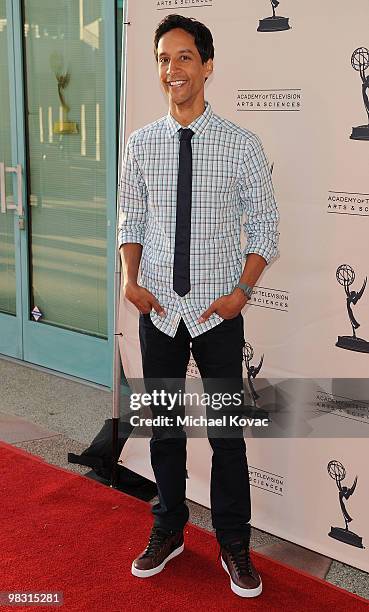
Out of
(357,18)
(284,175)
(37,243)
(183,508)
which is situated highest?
(357,18)

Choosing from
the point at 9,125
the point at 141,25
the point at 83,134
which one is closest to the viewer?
the point at 141,25

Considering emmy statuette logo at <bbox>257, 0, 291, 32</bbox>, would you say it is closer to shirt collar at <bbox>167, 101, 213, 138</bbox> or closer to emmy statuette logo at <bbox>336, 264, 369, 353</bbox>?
shirt collar at <bbox>167, 101, 213, 138</bbox>

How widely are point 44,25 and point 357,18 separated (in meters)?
2.35

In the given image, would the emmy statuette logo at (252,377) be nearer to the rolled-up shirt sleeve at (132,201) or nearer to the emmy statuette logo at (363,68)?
the rolled-up shirt sleeve at (132,201)

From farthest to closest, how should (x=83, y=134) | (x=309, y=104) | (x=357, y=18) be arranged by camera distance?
(x=83, y=134)
(x=309, y=104)
(x=357, y=18)

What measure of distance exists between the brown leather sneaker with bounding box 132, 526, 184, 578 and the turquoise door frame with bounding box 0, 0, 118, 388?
161cm

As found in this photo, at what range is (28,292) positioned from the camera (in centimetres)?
443

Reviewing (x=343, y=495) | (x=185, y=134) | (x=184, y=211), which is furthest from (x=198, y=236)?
(x=343, y=495)

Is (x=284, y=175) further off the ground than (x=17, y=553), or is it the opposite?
(x=284, y=175)

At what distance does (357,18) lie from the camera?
2176 millimetres

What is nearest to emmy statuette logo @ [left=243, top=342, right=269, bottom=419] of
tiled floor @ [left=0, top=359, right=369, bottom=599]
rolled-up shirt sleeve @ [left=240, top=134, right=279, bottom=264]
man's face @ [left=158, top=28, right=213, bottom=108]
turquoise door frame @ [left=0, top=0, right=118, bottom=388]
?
tiled floor @ [left=0, top=359, right=369, bottom=599]

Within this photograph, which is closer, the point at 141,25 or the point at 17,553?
the point at 17,553

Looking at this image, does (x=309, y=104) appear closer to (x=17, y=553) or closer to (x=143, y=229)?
(x=143, y=229)

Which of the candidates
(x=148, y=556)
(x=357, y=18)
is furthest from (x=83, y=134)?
(x=148, y=556)
